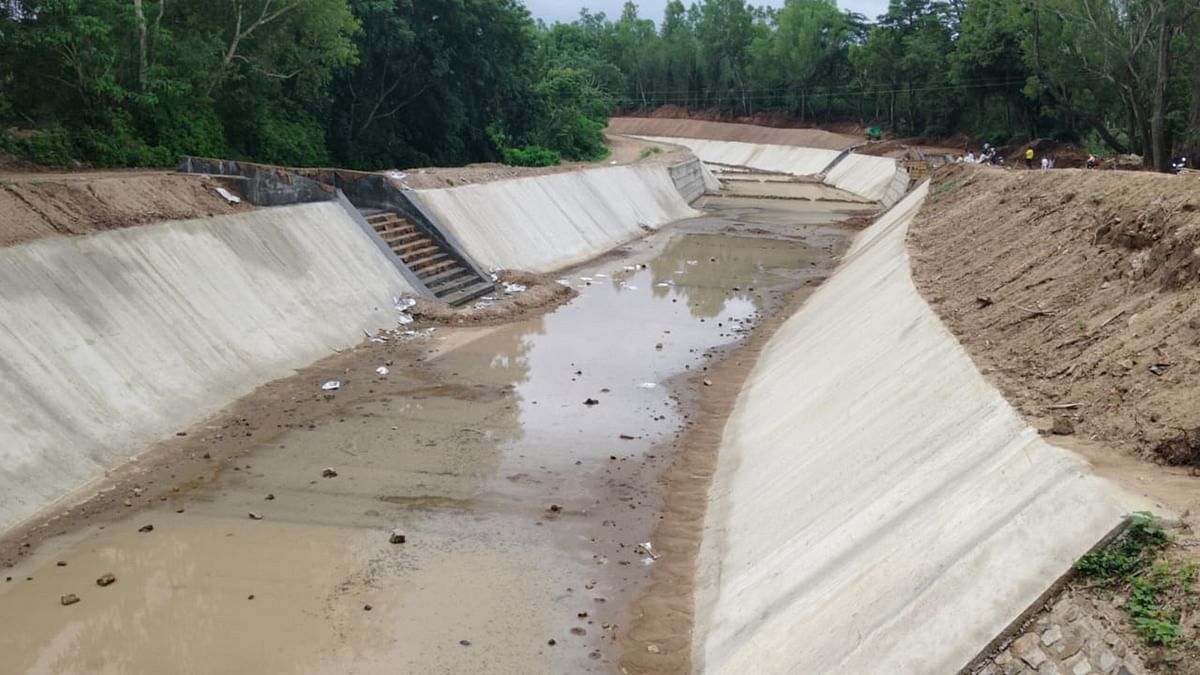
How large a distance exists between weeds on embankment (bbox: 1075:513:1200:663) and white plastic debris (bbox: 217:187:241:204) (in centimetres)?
1671

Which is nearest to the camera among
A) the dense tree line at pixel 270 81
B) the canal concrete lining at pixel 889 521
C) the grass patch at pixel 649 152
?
the canal concrete lining at pixel 889 521

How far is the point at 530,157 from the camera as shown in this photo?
147 ft

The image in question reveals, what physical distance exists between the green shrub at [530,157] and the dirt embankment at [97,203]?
26.6 m

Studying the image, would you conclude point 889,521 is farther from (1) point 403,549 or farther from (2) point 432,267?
(2) point 432,267

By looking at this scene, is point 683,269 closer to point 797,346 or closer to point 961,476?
point 797,346

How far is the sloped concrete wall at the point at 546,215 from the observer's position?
81.7 feet

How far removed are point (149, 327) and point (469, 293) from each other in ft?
30.2

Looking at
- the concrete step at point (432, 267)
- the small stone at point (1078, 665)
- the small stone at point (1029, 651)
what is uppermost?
the small stone at point (1078, 665)

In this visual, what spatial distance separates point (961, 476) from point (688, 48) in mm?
101879

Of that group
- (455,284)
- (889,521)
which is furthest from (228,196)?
(889,521)

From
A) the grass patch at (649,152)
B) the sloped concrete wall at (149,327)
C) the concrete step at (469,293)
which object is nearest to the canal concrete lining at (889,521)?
the sloped concrete wall at (149,327)

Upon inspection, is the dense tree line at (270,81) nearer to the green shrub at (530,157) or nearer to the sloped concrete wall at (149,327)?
the green shrub at (530,157)

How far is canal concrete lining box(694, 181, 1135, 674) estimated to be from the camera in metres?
5.70

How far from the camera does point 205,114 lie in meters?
26.4
